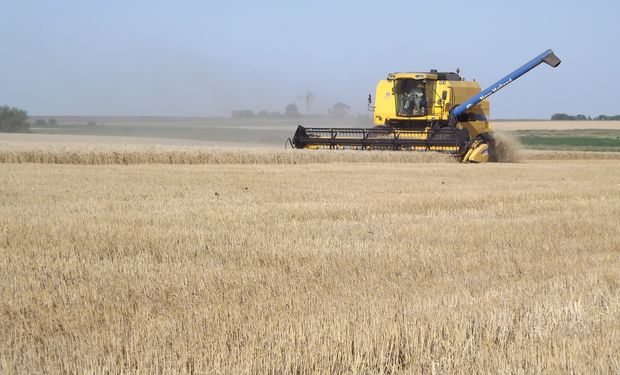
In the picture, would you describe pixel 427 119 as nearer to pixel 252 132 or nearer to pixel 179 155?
pixel 179 155

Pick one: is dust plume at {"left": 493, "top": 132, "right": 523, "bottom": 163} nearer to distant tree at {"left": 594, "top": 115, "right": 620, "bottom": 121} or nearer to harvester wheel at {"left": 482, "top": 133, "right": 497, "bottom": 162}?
harvester wheel at {"left": 482, "top": 133, "right": 497, "bottom": 162}

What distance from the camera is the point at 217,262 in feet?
23.2

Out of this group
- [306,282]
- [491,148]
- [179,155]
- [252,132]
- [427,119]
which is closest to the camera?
[306,282]

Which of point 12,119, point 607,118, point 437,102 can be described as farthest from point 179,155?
point 607,118

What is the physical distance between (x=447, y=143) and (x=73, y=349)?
69.6 feet

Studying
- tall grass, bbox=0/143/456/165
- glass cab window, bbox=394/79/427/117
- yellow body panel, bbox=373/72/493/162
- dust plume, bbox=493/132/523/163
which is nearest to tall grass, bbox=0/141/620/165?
tall grass, bbox=0/143/456/165

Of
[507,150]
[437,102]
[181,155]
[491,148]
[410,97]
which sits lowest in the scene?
[507,150]

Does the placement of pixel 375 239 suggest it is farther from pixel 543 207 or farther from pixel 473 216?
pixel 543 207

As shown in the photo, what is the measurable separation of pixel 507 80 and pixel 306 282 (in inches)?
818

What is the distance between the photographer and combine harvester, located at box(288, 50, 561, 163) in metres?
24.7

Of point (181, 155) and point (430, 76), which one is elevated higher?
point (430, 76)

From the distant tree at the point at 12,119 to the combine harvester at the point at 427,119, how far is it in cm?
4619

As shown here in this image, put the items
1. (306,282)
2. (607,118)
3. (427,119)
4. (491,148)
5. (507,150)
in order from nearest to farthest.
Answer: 1. (306,282)
2. (427,119)
3. (491,148)
4. (507,150)
5. (607,118)

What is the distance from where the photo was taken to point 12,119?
2584 inches
